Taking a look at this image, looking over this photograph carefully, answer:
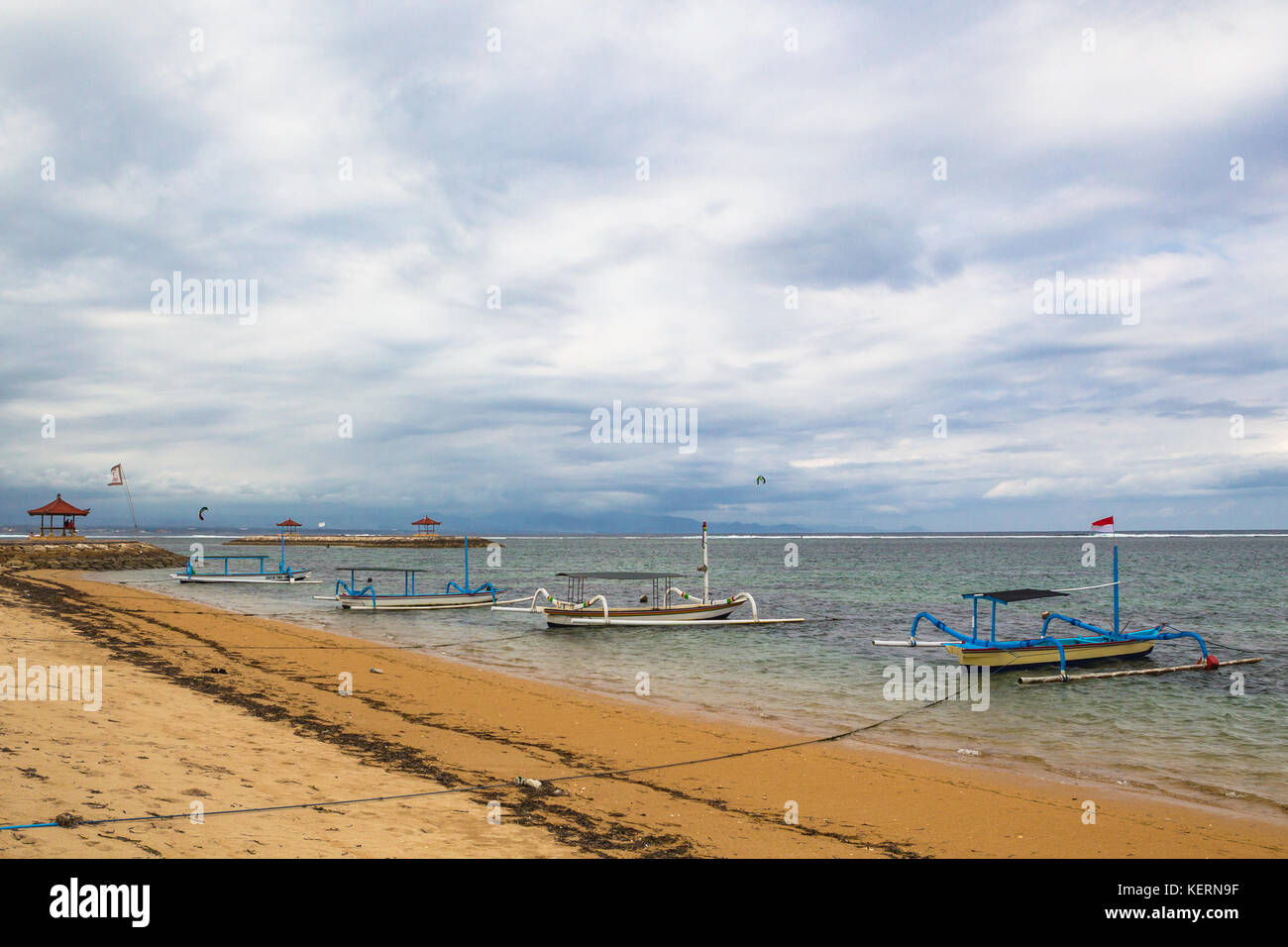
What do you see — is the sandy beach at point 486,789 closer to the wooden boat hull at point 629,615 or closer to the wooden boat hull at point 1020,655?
the wooden boat hull at point 1020,655

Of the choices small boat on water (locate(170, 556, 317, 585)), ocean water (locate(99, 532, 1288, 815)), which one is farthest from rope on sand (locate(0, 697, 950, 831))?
small boat on water (locate(170, 556, 317, 585))

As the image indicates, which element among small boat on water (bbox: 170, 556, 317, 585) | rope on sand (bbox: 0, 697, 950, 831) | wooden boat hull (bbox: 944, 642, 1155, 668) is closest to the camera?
rope on sand (bbox: 0, 697, 950, 831)

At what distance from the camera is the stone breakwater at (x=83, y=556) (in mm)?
59853

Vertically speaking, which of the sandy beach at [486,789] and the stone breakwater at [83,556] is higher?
the sandy beach at [486,789]

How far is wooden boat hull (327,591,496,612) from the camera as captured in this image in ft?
129

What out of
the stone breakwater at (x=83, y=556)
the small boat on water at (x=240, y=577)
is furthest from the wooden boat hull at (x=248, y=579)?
the stone breakwater at (x=83, y=556)

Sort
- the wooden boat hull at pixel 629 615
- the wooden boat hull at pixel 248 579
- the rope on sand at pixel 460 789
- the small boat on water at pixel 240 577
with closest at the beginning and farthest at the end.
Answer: the rope on sand at pixel 460 789
the wooden boat hull at pixel 629 615
the small boat on water at pixel 240 577
the wooden boat hull at pixel 248 579

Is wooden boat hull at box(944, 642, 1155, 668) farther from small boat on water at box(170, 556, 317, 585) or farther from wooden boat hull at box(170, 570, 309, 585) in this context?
wooden boat hull at box(170, 570, 309, 585)

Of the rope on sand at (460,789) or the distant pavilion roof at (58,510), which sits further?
the distant pavilion roof at (58,510)

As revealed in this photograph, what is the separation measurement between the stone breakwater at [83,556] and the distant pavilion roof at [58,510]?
5761 millimetres

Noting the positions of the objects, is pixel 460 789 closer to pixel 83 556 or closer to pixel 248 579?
pixel 248 579

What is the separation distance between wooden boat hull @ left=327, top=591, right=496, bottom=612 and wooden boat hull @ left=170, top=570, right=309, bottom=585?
18080 mm
